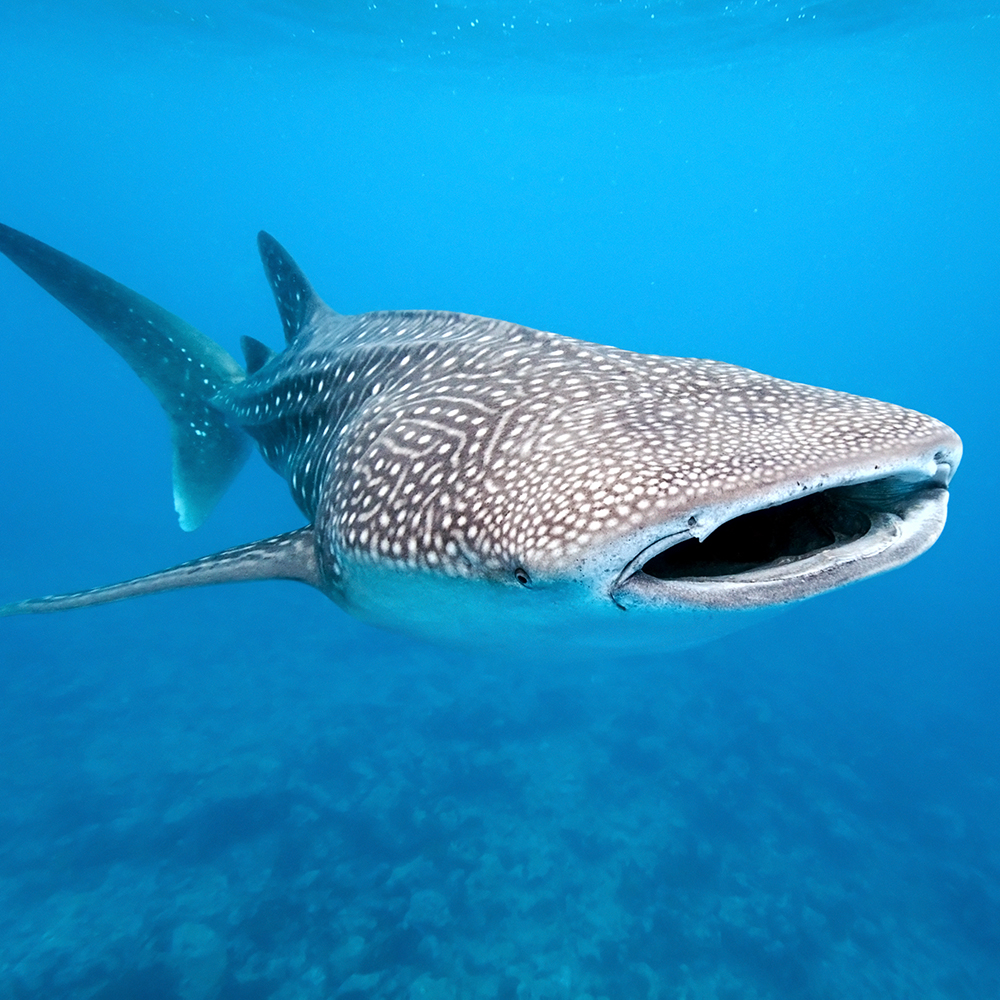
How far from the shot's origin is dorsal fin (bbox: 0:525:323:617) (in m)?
3.55

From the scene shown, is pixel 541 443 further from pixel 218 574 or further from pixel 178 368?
pixel 178 368

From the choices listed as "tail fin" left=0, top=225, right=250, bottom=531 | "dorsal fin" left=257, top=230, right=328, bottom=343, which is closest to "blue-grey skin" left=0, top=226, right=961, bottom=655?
"dorsal fin" left=257, top=230, right=328, bottom=343

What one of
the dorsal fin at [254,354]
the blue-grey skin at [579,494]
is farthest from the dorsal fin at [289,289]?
the blue-grey skin at [579,494]

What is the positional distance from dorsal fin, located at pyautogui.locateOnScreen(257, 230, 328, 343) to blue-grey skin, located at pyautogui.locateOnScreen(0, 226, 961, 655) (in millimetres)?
2134

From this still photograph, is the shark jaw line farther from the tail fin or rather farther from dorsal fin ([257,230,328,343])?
the tail fin

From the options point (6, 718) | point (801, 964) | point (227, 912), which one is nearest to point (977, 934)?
point (801, 964)

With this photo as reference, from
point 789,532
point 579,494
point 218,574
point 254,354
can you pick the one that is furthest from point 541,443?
point 254,354

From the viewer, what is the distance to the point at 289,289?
6.36 m

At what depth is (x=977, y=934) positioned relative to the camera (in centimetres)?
989

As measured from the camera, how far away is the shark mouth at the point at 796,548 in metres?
1.71

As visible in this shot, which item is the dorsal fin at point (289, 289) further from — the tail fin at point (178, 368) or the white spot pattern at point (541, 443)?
the white spot pattern at point (541, 443)

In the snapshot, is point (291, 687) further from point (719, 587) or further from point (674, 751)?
point (719, 587)

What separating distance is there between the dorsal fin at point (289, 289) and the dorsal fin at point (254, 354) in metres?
0.27

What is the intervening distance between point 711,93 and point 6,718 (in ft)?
150
